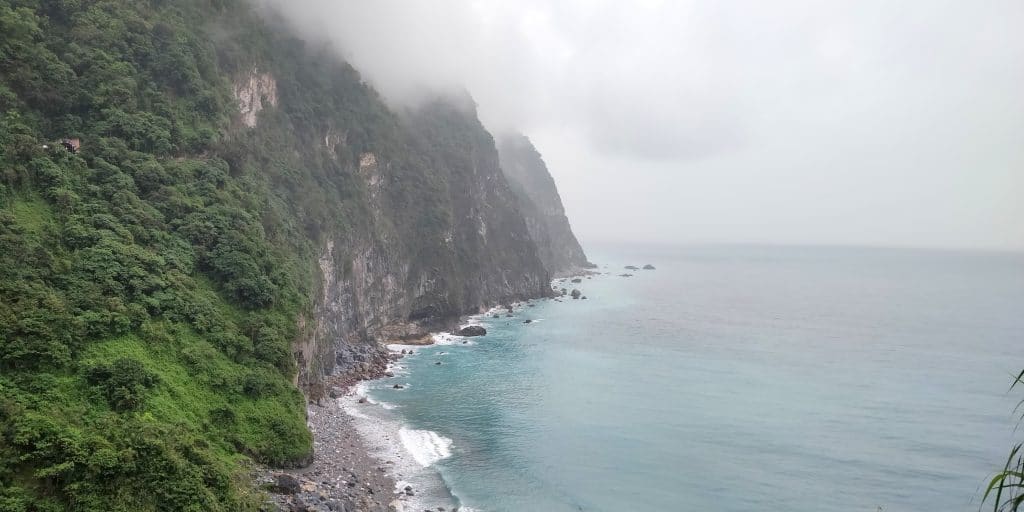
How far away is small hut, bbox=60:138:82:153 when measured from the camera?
37812 millimetres

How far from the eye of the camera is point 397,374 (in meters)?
59.1

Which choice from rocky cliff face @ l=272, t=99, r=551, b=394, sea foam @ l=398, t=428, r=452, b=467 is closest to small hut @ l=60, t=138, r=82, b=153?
rocky cliff face @ l=272, t=99, r=551, b=394

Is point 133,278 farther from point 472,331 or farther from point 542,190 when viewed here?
point 542,190

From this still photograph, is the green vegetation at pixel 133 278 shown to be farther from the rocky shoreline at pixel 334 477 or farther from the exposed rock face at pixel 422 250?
the exposed rock face at pixel 422 250

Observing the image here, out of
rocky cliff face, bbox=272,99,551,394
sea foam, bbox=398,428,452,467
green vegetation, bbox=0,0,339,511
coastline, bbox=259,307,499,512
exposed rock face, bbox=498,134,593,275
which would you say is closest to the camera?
green vegetation, bbox=0,0,339,511

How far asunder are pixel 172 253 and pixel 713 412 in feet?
137

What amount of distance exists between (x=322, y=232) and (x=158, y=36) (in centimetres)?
2158

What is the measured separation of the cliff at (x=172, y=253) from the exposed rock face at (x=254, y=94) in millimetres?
287

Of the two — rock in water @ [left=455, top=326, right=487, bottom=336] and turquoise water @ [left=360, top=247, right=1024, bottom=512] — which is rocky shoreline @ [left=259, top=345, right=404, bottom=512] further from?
rock in water @ [left=455, top=326, right=487, bottom=336]

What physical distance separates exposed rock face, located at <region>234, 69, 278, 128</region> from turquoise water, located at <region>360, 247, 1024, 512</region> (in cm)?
2942

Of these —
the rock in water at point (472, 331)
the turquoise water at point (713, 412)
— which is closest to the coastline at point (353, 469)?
the turquoise water at point (713, 412)

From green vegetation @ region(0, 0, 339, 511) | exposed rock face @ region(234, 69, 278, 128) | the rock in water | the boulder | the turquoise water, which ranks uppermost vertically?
exposed rock face @ region(234, 69, 278, 128)

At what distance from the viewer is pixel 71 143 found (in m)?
38.3

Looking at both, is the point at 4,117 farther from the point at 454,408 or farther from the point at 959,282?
the point at 959,282
